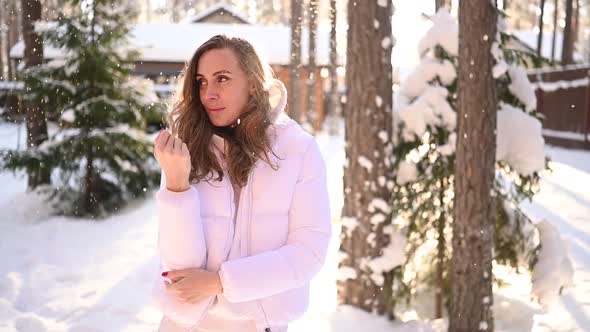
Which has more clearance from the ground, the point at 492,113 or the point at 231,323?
the point at 492,113

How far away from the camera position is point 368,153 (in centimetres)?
448

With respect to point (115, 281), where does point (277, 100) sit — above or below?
above

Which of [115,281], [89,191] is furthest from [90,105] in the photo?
[115,281]

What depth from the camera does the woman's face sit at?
5.65ft

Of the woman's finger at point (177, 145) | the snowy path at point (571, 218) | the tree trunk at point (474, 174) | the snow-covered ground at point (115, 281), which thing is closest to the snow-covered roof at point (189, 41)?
the snowy path at point (571, 218)

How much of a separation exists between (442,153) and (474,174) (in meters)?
0.61

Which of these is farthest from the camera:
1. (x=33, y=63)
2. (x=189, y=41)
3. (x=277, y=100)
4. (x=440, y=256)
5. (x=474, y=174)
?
(x=189, y=41)

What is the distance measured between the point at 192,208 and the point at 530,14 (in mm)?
44986

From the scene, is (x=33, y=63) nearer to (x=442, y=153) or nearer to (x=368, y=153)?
(x=368, y=153)

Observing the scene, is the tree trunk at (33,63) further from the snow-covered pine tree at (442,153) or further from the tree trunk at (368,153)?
the snow-covered pine tree at (442,153)

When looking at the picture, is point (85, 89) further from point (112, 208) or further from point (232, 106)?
point (232, 106)

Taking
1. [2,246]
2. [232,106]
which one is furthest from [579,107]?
[232,106]

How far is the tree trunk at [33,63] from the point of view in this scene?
8625mm

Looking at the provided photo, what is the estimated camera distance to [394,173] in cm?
462
